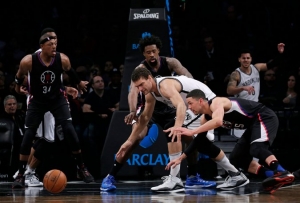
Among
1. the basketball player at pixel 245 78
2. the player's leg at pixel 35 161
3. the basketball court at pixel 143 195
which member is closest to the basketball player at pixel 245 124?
the basketball court at pixel 143 195

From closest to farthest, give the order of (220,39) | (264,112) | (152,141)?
(264,112)
(152,141)
(220,39)

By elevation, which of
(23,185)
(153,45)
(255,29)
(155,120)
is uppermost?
(255,29)

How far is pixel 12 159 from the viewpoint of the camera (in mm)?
11672

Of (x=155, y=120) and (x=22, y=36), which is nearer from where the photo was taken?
(x=155, y=120)

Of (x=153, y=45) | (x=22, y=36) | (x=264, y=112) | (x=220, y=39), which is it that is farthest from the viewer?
(x=22, y=36)

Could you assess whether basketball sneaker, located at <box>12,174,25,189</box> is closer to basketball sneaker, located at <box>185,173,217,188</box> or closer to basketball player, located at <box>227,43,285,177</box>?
basketball sneaker, located at <box>185,173,217,188</box>

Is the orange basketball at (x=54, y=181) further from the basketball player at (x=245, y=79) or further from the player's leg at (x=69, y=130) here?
the basketball player at (x=245, y=79)

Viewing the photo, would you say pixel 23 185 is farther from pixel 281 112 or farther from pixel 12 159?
pixel 281 112

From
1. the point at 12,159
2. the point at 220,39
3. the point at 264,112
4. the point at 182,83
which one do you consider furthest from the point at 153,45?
the point at 220,39

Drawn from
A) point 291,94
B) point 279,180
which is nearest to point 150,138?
point 291,94

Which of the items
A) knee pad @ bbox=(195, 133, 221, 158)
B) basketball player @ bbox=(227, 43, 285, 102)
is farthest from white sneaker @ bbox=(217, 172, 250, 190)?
basketball player @ bbox=(227, 43, 285, 102)

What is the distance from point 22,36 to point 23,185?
581cm

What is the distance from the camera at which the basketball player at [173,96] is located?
852 cm

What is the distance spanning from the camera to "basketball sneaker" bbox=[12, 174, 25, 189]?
988cm
